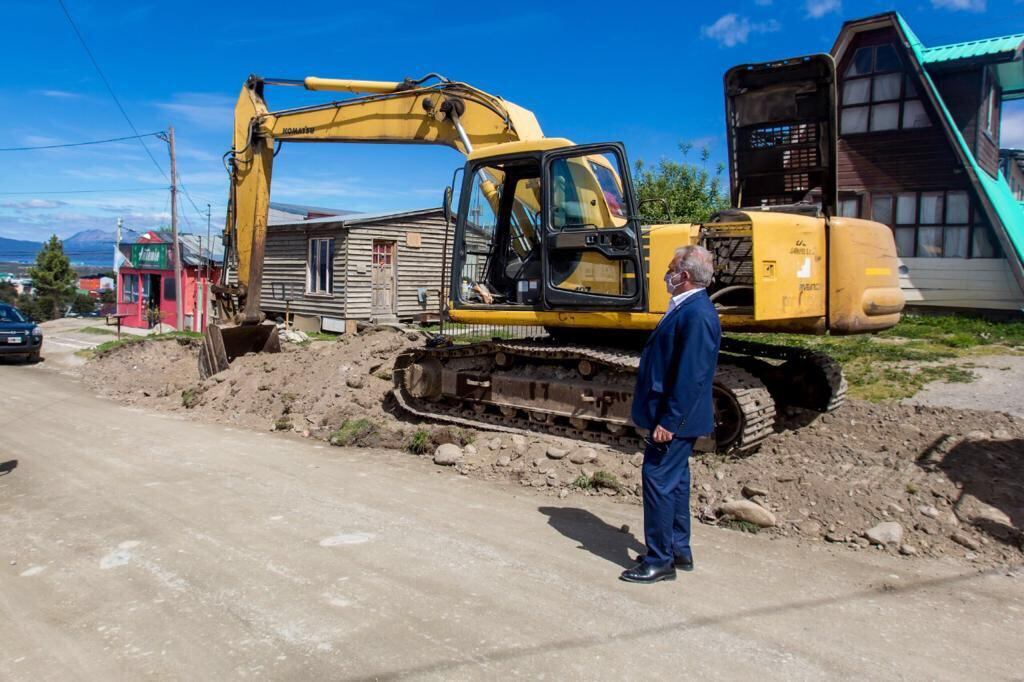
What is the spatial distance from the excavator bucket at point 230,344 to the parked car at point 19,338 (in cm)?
707

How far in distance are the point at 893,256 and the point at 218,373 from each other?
8.95 meters

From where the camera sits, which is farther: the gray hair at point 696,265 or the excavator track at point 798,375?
the excavator track at point 798,375

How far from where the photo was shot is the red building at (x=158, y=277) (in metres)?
28.3

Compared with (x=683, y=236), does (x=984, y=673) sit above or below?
below

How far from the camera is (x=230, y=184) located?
37.9ft

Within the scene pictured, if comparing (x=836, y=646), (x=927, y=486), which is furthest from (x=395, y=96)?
(x=836, y=646)

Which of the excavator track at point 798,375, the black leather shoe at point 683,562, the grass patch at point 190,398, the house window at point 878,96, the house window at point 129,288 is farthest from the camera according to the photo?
the house window at point 129,288

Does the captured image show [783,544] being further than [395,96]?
No

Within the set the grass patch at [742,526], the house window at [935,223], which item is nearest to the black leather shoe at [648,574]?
the grass patch at [742,526]

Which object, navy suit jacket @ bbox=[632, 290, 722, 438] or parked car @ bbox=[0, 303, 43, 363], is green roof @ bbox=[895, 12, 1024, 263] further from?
parked car @ bbox=[0, 303, 43, 363]

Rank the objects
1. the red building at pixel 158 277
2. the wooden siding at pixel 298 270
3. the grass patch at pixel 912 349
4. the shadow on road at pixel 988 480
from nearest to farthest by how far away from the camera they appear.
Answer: the shadow on road at pixel 988 480 < the grass patch at pixel 912 349 < the wooden siding at pixel 298 270 < the red building at pixel 158 277

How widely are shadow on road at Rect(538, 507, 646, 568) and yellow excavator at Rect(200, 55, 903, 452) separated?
5.04 ft

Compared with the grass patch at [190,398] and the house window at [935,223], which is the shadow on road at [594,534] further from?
the house window at [935,223]

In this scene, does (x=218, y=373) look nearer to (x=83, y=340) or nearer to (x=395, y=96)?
(x=395, y=96)
